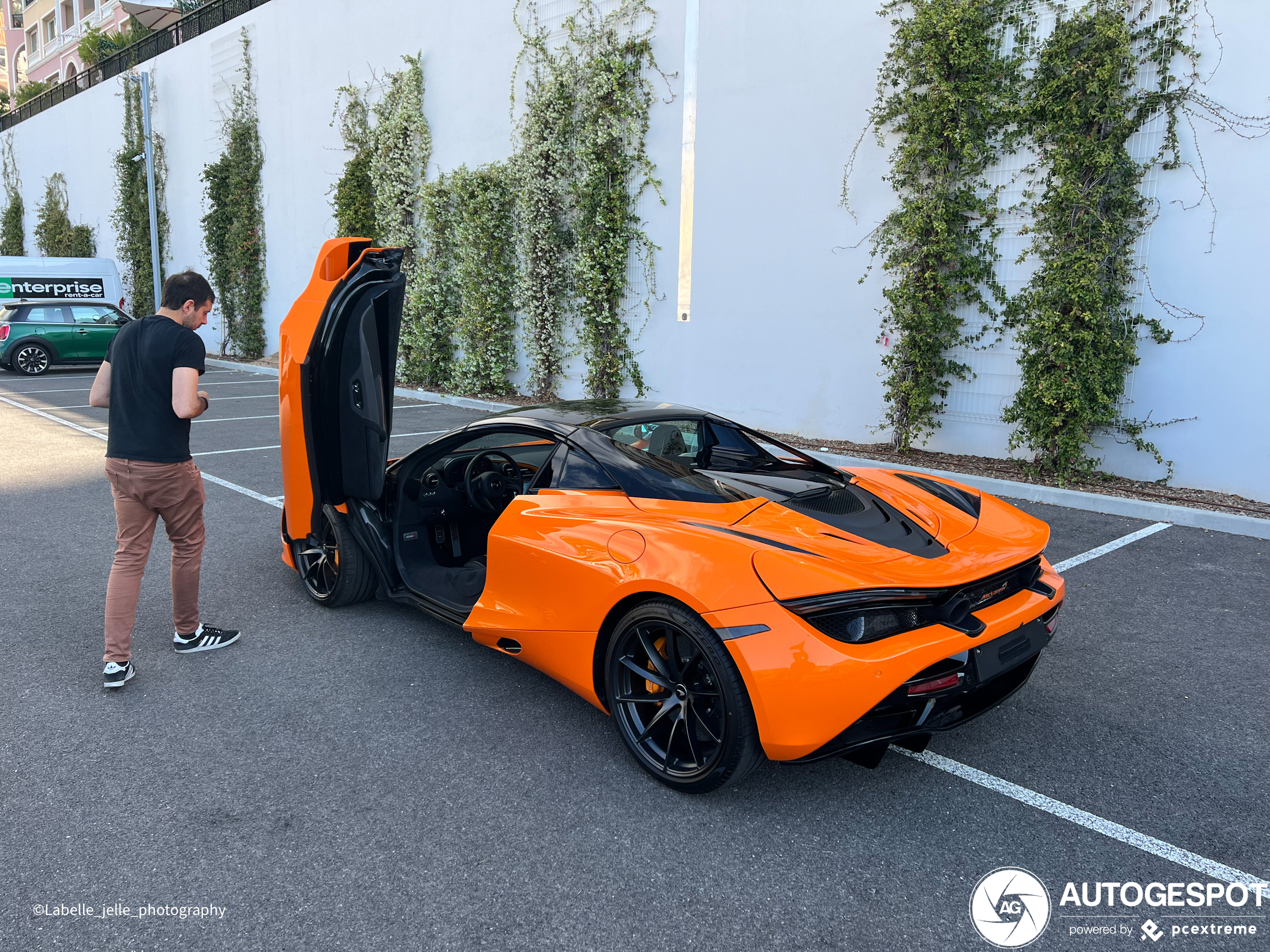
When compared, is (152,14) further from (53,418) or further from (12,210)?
(53,418)

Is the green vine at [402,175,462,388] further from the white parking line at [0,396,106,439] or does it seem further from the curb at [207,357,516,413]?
the white parking line at [0,396,106,439]

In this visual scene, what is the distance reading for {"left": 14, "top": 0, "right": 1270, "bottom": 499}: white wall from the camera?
6.98m

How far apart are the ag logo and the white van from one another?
20.7m

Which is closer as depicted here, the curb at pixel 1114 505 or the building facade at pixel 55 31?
the curb at pixel 1114 505

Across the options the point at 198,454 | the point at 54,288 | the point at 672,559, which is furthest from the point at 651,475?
the point at 54,288

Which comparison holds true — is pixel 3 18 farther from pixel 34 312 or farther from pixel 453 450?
pixel 453 450

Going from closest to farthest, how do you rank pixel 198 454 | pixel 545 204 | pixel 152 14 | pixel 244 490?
1. pixel 244 490
2. pixel 198 454
3. pixel 545 204
4. pixel 152 14

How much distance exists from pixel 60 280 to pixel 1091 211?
22097 millimetres

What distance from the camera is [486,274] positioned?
1332cm

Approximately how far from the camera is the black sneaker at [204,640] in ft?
13.2

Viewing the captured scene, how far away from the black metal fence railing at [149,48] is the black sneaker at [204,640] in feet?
62.1

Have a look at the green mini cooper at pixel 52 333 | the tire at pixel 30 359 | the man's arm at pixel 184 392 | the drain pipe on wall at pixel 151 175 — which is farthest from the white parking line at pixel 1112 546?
the drain pipe on wall at pixel 151 175

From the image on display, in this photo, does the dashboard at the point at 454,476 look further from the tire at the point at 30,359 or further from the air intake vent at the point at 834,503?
the tire at the point at 30,359

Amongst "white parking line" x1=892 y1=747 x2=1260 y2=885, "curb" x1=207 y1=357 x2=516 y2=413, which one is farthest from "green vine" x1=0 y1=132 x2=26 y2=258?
"white parking line" x1=892 y1=747 x2=1260 y2=885
